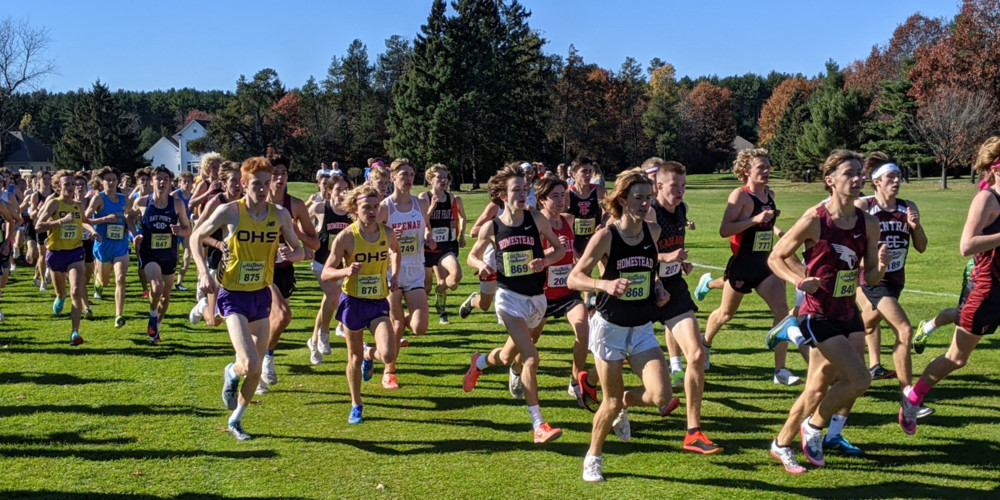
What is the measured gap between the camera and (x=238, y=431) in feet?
22.4

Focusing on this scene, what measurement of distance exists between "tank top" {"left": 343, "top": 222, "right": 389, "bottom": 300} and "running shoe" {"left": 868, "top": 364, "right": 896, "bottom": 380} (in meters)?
4.76

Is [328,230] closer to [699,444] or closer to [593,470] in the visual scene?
[593,470]

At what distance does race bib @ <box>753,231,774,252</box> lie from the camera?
8016mm

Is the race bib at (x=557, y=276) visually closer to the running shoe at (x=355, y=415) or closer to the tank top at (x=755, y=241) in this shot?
the tank top at (x=755, y=241)

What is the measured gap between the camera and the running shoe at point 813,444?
584 centimetres

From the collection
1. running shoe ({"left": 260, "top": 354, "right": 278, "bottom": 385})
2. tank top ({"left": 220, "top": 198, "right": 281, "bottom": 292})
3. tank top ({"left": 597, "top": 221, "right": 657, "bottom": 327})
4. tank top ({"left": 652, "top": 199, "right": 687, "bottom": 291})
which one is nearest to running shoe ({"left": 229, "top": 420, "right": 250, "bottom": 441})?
tank top ({"left": 220, "top": 198, "right": 281, "bottom": 292})

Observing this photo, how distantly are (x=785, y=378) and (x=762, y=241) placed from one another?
136 centimetres

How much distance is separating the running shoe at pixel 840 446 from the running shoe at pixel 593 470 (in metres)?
1.77

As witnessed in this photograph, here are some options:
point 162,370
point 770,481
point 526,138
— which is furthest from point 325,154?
point 770,481

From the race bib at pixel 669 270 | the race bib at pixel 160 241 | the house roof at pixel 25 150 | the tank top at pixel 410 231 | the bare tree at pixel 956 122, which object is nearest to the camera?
the race bib at pixel 669 270

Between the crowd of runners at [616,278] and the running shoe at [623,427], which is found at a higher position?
the crowd of runners at [616,278]

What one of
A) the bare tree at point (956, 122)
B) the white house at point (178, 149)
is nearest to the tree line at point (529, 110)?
the bare tree at point (956, 122)

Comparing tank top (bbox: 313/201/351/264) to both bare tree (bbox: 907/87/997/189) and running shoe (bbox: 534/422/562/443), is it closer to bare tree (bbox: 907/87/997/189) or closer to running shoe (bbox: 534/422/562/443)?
running shoe (bbox: 534/422/562/443)

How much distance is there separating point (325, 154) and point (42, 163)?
53.3m
